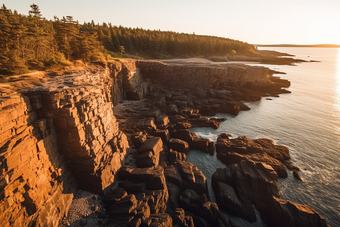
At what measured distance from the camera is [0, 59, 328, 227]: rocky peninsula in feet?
36.6

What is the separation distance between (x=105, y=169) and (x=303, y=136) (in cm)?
3260

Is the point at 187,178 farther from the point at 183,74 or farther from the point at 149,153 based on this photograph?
the point at 183,74

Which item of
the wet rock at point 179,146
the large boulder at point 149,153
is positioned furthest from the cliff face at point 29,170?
the wet rock at point 179,146

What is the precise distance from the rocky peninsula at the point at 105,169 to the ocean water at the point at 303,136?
2084mm

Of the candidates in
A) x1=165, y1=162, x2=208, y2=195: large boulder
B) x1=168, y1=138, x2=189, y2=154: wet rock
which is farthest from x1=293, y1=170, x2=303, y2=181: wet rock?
x1=168, y1=138, x2=189, y2=154: wet rock

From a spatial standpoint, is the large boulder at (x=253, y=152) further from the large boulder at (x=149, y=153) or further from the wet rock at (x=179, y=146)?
the large boulder at (x=149, y=153)

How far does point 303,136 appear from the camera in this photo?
3012cm

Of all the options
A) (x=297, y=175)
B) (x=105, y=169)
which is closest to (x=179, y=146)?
(x=105, y=169)

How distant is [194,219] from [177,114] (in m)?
22.9

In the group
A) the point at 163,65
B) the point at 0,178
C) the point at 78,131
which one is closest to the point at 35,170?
the point at 0,178

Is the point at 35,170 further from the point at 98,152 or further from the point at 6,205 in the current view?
the point at 98,152

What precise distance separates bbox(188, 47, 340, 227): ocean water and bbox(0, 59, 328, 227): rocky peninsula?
2.08m

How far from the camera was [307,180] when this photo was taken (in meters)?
20.7

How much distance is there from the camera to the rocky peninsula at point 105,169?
1116 centimetres
